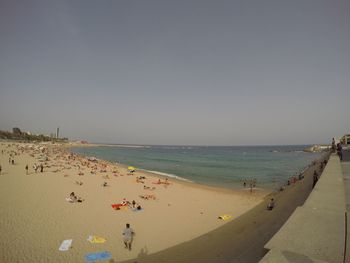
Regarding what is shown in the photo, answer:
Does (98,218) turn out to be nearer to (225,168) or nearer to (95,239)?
(95,239)

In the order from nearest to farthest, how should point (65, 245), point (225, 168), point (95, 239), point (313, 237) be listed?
point (313, 237) → point (65, 245) → point (95, 239) → point (225, 168)

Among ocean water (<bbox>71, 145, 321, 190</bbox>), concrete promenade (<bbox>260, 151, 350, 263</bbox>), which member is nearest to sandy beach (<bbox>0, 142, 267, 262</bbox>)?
concrete promenade (<bbox>260, 151, 350, 263</bbox>)

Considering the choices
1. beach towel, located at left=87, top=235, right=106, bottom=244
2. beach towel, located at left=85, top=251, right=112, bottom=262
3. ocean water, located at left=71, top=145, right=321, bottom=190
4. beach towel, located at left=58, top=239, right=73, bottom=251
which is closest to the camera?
beach towel, located at left=85, top=251, right=112, bottom=262

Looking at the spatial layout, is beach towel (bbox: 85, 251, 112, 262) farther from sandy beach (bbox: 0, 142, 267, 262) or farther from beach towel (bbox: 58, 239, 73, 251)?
beach towel (bbox: 58, 239, 73, 251)

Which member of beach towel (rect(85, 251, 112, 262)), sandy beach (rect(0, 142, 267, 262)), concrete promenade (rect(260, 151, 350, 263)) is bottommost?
sandy beach (rect(0, 142, 267, 262))

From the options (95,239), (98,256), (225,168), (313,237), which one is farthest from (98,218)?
(225,168)

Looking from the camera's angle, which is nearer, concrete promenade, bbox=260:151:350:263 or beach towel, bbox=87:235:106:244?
→ concrete promenade, bbox=260:151:350:263

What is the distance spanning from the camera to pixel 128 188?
72.6 ft

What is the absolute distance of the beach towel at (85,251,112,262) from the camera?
812 centimetres

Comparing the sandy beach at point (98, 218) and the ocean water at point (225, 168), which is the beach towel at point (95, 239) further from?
the ocean water at point (225, 168)

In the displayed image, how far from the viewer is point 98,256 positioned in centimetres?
832

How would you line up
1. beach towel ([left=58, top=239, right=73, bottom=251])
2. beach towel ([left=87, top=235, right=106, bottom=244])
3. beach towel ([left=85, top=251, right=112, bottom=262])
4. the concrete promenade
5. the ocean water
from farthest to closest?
the ocean water, beach towel ([left=87, top=235, right=106, bottom=244]), beach towel ([left=58, top=239, right=73, bottom=251]), beach towel ([left=85, top=251, right=112, bottom=262]), the concrete promenade

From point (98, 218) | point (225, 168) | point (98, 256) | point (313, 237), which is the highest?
point (313, 237)

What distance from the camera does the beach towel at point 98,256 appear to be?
8119 mm
